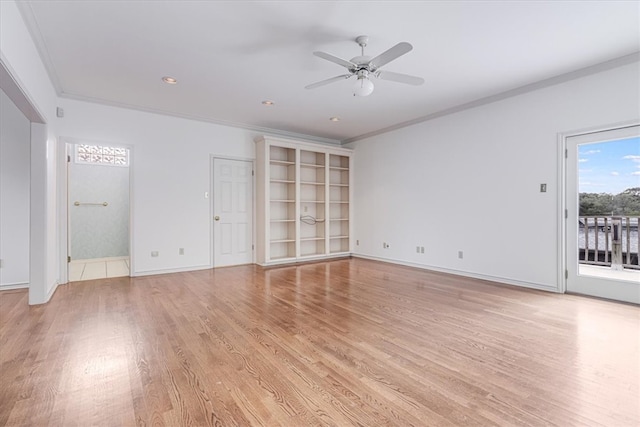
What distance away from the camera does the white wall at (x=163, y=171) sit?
458 cm

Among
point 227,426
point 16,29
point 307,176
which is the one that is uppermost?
point 16,29

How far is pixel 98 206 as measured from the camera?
21.6 ft

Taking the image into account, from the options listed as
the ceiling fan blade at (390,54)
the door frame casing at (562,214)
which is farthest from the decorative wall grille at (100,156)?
the door frame casing at (562,214)

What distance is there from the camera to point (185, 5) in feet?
7.98

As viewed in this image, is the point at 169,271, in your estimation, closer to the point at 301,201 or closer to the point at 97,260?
the point at 97,260

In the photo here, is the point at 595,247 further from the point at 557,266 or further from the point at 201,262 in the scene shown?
the point at 201,262

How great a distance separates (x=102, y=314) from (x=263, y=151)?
3706 millimetres

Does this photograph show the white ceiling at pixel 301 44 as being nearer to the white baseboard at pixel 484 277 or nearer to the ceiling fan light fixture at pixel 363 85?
the ceiling fan light fixture at pixel 363 85

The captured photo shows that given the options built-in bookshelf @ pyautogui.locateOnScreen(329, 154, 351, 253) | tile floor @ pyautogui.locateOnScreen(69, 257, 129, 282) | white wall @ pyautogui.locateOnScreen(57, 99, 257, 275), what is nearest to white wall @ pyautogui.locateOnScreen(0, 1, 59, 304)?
white wall @ pyautogui.locateOnScreen(57, 99, 257, 275)

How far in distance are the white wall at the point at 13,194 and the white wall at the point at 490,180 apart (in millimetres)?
5773

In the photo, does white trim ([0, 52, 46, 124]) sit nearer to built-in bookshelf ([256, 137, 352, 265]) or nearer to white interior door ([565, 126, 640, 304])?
built-in bookshelf ([256, 137, 352, 265])

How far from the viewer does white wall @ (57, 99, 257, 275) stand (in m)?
4.58

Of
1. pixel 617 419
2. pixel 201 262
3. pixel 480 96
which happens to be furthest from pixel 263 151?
pixel 617 419

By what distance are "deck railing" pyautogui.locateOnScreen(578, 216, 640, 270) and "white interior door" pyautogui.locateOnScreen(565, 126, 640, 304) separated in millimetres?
49
